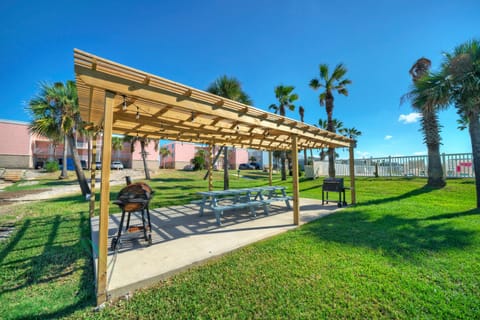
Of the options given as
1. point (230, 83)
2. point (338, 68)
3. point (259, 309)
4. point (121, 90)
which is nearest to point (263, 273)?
point (259, 309)

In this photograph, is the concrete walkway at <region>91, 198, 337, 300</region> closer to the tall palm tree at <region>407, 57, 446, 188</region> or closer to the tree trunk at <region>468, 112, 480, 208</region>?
the tree trunk at <region>468, 112, 480, 208</region>

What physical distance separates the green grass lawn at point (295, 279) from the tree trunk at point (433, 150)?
571cm

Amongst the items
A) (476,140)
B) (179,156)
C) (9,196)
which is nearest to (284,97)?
(476,140)

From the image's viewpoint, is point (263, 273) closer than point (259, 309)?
No

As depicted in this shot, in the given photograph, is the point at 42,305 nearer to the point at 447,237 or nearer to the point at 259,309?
the point at 259,309

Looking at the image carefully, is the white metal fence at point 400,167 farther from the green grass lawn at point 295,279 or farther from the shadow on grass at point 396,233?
the green grass lawn at point 295,279

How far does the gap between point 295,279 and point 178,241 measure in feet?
7.70

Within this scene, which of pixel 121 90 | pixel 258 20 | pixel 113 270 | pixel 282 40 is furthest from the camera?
pixel 282 40

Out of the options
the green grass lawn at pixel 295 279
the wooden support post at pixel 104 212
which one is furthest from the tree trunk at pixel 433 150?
the wooden support post at pixel 104 212

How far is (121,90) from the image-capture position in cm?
248

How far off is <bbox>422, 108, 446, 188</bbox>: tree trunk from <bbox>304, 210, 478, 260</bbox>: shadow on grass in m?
4.62

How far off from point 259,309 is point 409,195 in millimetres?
9378

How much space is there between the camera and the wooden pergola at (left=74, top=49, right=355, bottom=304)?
7.48ft

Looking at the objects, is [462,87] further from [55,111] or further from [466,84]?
[55,111]
